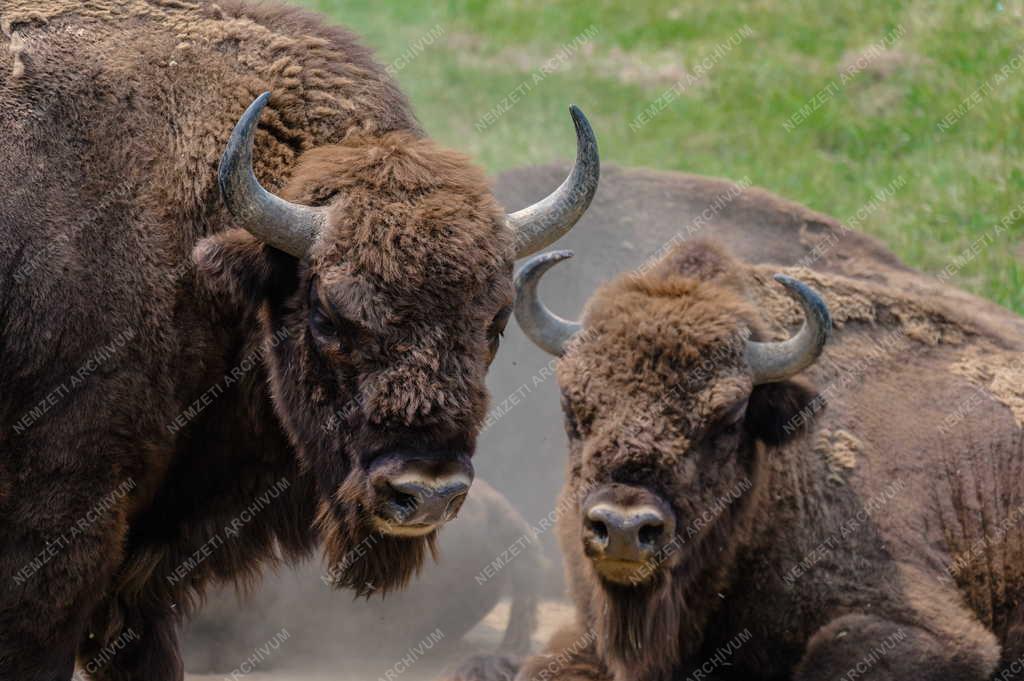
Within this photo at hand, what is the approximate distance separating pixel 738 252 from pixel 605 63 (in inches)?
328

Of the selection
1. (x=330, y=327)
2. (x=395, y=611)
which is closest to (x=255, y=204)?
(x=330, y=327)

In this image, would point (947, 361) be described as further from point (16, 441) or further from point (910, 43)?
point (910, 43)

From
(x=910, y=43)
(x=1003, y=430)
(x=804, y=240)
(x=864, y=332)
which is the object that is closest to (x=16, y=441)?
(x=864, y=332)

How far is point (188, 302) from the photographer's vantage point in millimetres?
4809

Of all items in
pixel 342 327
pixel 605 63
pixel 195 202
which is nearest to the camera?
pixel 342 327

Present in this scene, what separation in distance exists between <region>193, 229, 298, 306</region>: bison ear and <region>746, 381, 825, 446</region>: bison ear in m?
2.37

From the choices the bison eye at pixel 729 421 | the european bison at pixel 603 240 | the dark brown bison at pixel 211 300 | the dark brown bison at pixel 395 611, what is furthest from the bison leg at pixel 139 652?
Result: the european bison at pixel 603 240

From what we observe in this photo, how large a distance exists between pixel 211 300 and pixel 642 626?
242 centimetres

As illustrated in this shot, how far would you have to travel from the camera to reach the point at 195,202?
483cm

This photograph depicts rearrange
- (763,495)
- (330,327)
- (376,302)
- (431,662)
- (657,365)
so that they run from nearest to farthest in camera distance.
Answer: (376,302), (330,327), (657,365), (763,495), (431,662)

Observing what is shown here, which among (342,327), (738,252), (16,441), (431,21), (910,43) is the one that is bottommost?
(431,21)

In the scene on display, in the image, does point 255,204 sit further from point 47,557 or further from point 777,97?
point 777,97

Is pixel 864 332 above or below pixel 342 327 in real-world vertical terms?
below

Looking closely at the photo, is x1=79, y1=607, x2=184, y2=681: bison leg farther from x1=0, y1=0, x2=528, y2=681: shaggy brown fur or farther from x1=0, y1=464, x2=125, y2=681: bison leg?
x1=0, y1=464, x2=125, y2=681: bison leg
